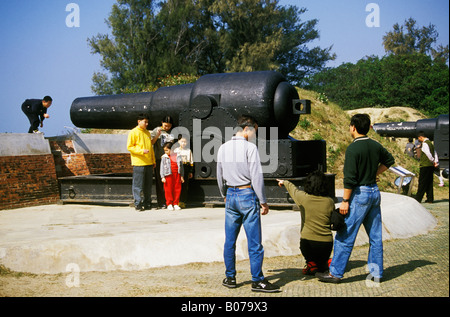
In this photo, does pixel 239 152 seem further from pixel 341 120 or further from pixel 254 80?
pixel 341 120

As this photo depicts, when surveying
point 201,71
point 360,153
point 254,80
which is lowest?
point 360,153

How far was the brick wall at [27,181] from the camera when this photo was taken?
917cm

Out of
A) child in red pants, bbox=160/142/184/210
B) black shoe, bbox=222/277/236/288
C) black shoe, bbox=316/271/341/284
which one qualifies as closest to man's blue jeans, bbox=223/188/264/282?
black shoe, bbox=222/277/236/288

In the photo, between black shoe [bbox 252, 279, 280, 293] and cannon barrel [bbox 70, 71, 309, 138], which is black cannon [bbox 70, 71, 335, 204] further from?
black shoe [bbox 252, 279, 280, 293]

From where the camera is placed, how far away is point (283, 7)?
3841 centimetres

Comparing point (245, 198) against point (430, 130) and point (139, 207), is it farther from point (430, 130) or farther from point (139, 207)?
point (430, 130)

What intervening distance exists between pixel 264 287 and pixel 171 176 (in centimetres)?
441

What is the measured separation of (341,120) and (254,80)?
1343cm

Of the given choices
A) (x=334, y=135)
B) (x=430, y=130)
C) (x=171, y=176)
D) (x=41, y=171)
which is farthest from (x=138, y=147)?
(x=334, y=135)

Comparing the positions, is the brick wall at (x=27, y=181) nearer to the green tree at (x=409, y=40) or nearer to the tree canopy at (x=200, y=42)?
the tree canopy at (x=200, y=42)

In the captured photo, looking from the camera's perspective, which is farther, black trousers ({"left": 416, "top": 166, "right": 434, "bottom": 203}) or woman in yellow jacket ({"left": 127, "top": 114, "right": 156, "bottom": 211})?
black trousers ({"left": 416, "top": 166, "right": 434, "bottom": 203})

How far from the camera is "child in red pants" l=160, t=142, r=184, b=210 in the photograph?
8.44 meters

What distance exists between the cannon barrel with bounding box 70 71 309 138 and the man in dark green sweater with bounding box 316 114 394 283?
343 centimetres

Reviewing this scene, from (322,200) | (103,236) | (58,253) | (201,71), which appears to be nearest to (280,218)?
(322,200)
